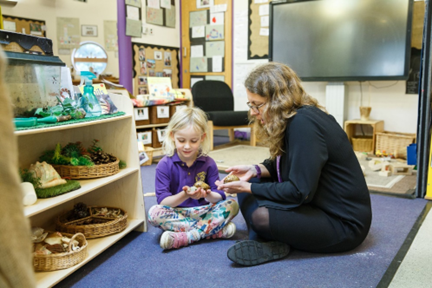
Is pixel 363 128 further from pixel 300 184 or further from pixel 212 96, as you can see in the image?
pixel 300 184

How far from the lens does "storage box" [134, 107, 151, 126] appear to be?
3.90 m

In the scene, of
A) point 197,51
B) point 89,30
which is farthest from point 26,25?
point 197,51

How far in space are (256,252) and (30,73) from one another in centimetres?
115

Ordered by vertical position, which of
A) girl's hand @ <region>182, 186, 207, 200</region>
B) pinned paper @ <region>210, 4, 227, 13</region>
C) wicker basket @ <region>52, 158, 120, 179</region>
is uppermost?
pinned paper @ <region>210, 4, 227, 13</region>

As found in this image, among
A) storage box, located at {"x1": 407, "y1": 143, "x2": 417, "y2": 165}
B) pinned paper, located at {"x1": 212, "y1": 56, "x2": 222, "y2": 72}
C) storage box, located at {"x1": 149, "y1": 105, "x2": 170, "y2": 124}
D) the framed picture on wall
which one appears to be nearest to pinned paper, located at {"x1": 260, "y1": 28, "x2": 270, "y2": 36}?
pinned paper, located at {"x1": 212, "y1": 56, "x2": 222, "y2": 72}

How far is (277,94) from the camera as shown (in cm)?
158

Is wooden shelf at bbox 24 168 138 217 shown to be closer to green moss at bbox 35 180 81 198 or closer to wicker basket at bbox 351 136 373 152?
green moss at bbox 35 180 81 198

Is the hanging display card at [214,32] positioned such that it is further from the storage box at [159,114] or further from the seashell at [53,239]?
the seashell at [53,239]

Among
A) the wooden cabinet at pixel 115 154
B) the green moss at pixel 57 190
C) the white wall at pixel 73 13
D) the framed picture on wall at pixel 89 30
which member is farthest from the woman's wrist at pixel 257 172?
the framed picture on wall at pixel 89 30

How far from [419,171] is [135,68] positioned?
3609 mm

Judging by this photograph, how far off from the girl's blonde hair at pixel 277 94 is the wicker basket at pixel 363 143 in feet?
9.25

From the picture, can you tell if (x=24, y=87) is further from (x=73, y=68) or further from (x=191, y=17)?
(x=191, y=17)

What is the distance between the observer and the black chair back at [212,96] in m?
4.49

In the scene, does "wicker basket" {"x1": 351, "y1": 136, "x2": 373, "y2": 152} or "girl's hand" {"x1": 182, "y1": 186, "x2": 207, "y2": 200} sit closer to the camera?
"girl's hand" {"x1": 182, "y1": 186, "x2": 207, "y2": 200}
